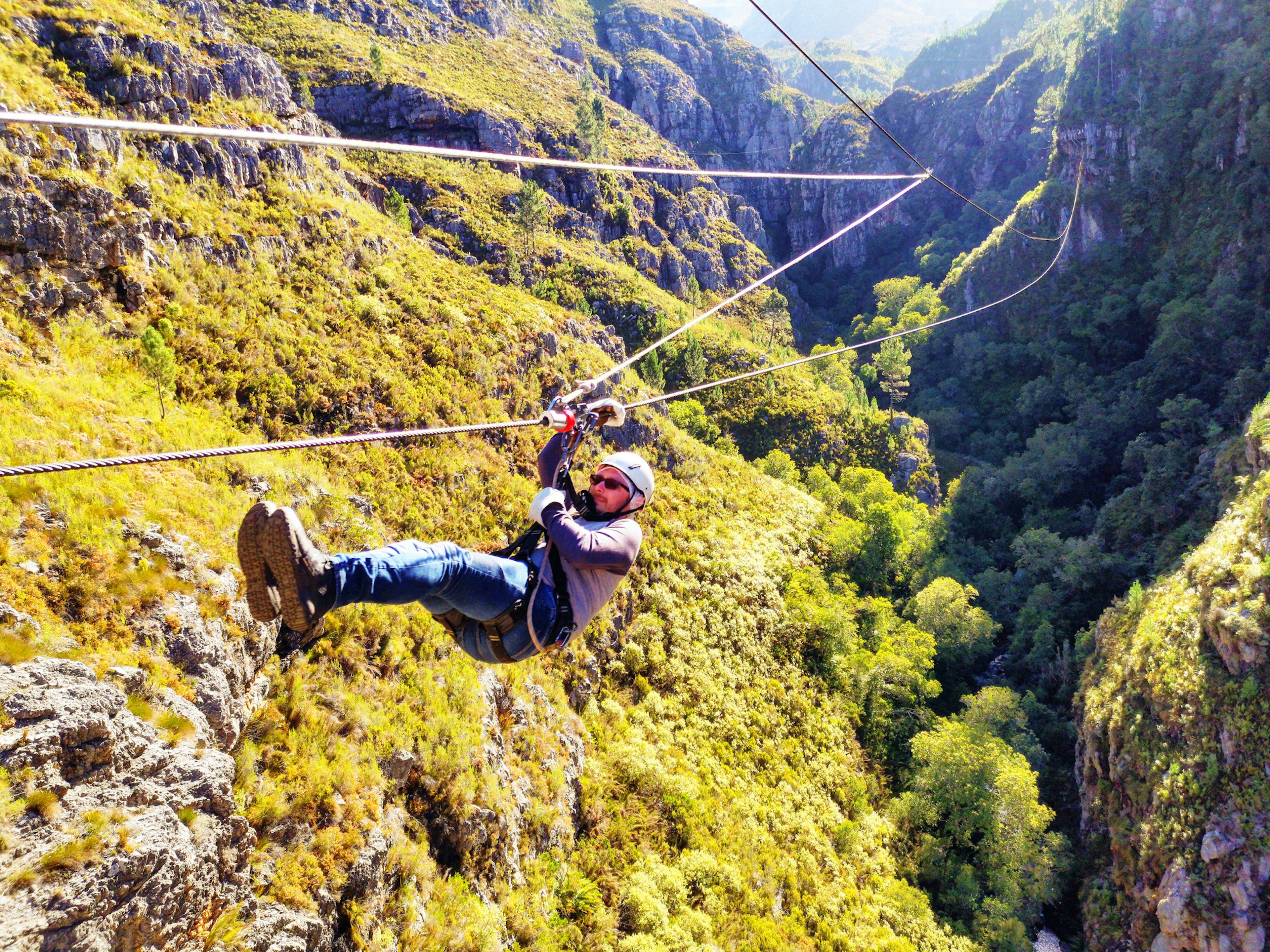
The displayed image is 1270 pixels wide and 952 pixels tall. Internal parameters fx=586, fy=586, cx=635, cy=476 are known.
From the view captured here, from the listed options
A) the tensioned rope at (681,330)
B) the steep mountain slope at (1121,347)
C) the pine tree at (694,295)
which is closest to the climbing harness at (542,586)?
the tensioned rope at (681,330)

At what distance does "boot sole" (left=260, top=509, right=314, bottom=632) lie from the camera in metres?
3.72

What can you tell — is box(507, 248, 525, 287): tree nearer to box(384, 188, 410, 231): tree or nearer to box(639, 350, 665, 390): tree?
box(384, 188, 410, 231): tree

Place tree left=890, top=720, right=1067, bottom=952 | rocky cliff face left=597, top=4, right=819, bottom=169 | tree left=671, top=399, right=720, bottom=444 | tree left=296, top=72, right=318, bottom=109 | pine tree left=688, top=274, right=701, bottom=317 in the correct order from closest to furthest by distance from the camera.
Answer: tree left=890, top=720, right=1067, bottom=952 → tree left=671, top=399, right=720, bottom=444 → tree left=296, top=72, right=318, bottom=109 → pine tree left=688, top=274, right=701, bottom=317 → rocky cliff face left=597, top=4, right=819, bottom=169

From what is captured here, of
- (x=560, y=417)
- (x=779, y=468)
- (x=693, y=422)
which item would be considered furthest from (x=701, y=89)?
(x=560, y=417)

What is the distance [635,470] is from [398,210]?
1567 inches

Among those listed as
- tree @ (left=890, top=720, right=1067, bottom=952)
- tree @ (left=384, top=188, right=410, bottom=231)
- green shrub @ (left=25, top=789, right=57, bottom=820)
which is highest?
green shrub @ (left=25, top=789, right=57, bottom=820)

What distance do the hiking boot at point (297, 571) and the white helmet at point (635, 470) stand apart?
2495 mm

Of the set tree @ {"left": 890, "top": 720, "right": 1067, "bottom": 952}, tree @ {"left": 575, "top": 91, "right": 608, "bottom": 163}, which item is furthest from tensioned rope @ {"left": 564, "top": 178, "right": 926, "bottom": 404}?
tree @ {"left": 575, "top": 91, "right": 608, "bottom": 163}

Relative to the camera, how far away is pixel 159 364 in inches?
396

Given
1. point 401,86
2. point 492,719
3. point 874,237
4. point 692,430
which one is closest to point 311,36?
point 401,86

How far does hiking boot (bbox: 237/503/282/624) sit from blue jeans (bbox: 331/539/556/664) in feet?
1.32

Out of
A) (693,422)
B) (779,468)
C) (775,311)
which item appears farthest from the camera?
(775,311)

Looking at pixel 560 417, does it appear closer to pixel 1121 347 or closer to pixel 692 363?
pixel 692 363

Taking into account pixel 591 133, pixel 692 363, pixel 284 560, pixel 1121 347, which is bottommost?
pixel 692 363
